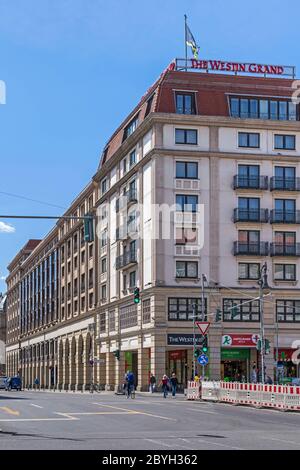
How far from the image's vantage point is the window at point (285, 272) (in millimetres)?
68375

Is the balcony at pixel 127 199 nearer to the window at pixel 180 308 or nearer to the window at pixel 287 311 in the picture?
the window at pixel 180 308

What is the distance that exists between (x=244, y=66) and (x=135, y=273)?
19.6 meters

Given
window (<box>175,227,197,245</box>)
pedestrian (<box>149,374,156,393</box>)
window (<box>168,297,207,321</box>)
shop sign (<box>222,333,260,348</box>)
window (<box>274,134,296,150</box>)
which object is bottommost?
pedestrian (<box>149,374,156,393</box>)

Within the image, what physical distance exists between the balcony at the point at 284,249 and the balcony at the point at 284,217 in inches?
73.1

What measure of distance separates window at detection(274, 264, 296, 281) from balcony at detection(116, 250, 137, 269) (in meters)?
12.0

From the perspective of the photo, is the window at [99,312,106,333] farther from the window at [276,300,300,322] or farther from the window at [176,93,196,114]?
the window at [176,93,196,114]

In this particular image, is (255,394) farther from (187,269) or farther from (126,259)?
(126,259)

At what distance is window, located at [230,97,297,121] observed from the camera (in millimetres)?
69062

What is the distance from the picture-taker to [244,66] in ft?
231

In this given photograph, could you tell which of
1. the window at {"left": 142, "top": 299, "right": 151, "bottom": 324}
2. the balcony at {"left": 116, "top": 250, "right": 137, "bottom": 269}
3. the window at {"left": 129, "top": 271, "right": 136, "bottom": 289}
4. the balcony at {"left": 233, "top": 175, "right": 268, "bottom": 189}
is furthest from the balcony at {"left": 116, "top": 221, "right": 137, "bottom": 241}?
the balcony at {"left": 233, "top": 175, "right": 268, "bottom": 189}

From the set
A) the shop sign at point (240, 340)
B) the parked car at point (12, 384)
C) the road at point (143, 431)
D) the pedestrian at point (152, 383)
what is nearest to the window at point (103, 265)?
the parked car at point (12, 384)

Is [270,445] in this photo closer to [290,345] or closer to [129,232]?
[290,345]

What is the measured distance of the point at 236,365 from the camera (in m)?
67.8

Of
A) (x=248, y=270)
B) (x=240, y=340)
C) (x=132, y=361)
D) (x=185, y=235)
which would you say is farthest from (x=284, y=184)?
(x=132, y=361)
